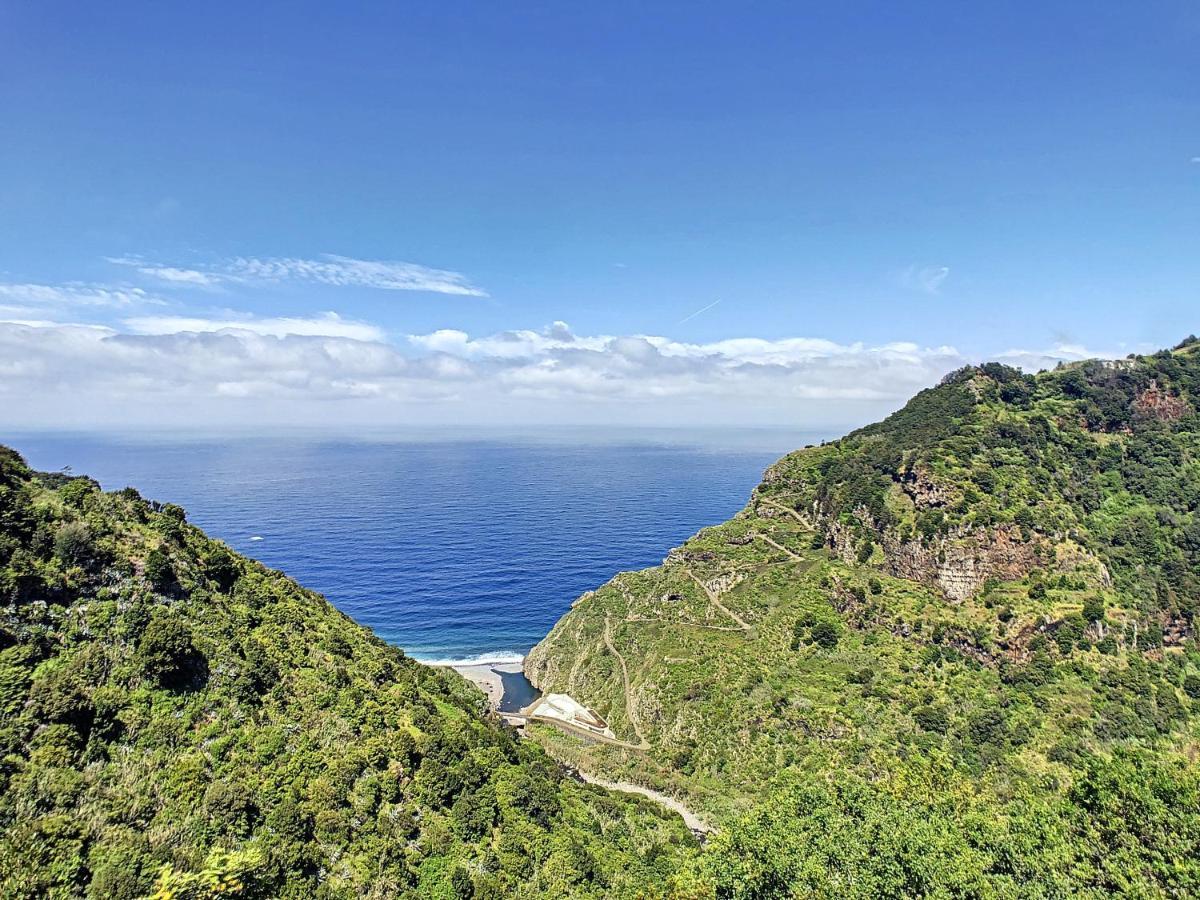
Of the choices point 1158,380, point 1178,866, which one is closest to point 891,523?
point 1178,866

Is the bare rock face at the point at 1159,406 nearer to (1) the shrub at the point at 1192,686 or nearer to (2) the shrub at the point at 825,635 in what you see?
(1) the shrub at the point at 1192,686

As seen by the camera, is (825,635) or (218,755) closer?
(218,755)

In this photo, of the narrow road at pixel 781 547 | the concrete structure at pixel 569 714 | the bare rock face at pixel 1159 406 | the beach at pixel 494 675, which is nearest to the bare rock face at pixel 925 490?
the narrow road at pixel 781 547

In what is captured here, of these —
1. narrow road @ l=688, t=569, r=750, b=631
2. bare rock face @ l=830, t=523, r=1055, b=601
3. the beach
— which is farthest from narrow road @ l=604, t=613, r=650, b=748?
bare rock face @ l=830, t=523, r=1055, b=601

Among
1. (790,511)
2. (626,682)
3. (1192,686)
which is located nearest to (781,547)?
(790,511)

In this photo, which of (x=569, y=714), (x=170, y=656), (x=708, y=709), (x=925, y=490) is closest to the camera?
A: (x=170, y=656)

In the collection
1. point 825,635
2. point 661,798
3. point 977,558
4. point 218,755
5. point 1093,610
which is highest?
point 977,558

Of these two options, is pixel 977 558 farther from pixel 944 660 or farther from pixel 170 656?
pixel 170 656

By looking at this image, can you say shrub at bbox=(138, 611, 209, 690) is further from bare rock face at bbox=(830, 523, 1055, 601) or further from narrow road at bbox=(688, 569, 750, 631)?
bare rock face at bbox=(830, 523, 1055, 601)
